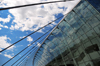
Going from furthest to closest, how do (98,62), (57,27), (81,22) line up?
(57,27), (81,22), (98,62)

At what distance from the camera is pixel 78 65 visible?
1164 centimetres

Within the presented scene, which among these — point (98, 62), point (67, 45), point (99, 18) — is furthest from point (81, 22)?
point (98, 62)

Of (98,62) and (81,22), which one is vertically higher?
(81,22)

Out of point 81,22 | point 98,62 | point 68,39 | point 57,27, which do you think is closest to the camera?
point 98,62

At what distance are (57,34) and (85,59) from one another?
9.32 meters

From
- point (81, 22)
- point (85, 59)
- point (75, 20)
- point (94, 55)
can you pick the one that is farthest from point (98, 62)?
point (75, 20)

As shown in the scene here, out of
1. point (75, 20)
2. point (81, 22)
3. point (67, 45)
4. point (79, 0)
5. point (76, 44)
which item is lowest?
point (76, 44)

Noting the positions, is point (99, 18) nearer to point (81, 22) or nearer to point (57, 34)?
point (81, 22)

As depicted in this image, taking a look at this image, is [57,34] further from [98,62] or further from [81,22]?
[98,62]

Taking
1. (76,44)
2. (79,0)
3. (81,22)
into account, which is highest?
(79,0)

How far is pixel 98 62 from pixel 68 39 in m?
6.94

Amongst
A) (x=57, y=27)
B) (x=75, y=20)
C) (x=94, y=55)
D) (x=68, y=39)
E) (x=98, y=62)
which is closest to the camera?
(x=98, y=62)

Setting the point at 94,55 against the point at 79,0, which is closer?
the point at 94,55

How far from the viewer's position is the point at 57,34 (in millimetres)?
18625
